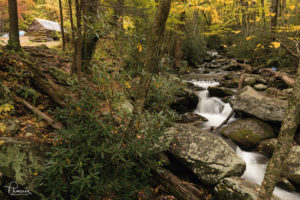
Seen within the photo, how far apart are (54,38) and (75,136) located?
73.7ft

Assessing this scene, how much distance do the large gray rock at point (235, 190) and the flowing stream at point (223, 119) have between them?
4.14 feet

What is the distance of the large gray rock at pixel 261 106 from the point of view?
654 cm

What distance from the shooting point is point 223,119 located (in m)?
8.34

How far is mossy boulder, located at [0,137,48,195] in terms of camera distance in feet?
8.09

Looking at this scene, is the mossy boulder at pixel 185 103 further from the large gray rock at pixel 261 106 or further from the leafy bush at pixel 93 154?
the leafy bush at pixel 93 154

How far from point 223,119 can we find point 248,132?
73.3 inches

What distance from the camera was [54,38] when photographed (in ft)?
68.9

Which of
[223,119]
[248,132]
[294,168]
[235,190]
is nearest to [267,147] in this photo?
[248,132]

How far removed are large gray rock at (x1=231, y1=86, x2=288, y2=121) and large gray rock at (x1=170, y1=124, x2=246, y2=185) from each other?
2995 millimetres

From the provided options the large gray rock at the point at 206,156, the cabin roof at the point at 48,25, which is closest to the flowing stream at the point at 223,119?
the large gray rock at the point at 206,156

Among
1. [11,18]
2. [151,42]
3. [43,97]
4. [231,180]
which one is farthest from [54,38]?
[231,180]

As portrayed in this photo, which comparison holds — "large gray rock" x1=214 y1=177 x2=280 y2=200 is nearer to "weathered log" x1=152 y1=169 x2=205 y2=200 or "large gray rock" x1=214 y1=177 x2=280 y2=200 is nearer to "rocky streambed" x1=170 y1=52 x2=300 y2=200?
"rocky streambed" x1=170 y1=52 x2=300 y2=200

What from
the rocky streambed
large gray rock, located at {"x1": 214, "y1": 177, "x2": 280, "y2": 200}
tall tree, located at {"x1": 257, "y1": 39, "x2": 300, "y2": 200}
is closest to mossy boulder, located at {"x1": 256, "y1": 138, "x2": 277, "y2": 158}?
the rocky streambed

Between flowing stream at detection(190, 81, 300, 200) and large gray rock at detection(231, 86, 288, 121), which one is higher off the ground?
large gray rock at detection(231, 86, 288, 121)
